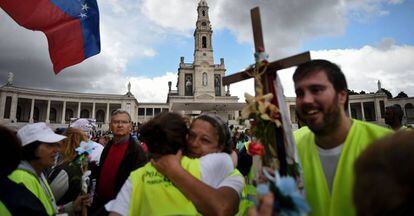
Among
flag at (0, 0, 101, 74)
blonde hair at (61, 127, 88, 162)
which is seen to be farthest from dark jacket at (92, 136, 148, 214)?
flag at (0, 0, 101, 74)

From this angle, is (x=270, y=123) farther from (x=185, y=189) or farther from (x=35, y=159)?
(x=35, y=159)

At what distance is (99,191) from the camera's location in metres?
3.64

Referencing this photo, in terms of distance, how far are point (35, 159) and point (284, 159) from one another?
2.49 metres

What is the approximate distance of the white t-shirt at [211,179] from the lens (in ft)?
6.32

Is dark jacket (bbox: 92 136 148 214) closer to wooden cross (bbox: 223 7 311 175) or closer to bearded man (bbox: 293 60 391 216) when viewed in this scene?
wooden cross (bbox: 223 7 311 175)

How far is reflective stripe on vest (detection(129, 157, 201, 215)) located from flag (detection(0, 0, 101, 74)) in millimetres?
3331

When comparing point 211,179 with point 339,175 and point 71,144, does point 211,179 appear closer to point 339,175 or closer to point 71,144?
point 339,175

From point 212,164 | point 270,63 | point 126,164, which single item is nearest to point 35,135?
point 126,164

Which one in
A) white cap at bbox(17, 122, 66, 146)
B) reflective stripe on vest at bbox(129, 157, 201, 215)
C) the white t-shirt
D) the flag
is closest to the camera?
reflective stripe on vest at bbox(129, 157, 201, 215)

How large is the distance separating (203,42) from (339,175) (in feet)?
191

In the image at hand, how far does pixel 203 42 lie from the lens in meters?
57.8

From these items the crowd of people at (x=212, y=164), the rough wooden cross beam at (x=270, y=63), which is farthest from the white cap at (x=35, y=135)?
the rough wooden cross beam at (x=270, y=63)

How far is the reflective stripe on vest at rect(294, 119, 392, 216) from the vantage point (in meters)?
1.60

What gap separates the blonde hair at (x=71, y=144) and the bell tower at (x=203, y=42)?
53.1 meters
